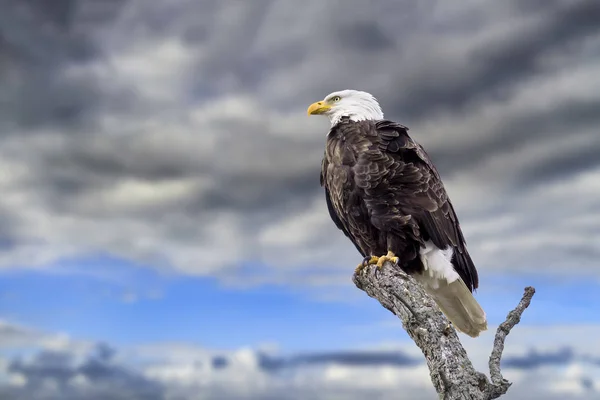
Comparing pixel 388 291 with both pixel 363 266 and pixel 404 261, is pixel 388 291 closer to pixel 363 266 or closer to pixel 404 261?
pixel 363 266

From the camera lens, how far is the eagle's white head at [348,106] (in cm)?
886

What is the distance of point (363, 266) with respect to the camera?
7375mm

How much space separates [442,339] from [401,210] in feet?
8.22

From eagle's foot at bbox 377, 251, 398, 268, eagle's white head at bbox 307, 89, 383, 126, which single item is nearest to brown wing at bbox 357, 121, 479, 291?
eagle's foot at bbox 377, 251, 398, 268

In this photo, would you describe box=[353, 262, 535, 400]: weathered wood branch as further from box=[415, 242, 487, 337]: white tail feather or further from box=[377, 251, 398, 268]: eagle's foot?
box=[415, 242, 487, 337]: white tail feather

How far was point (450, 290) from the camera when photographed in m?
8.12

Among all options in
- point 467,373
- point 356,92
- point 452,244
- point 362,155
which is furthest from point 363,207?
point 467,373

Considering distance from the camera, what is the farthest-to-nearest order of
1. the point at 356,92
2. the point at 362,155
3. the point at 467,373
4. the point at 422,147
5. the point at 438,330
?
the point at 356,92 → the point at 422,147 → the point at 362,155 → the point at 438,330 → the point at 467,373

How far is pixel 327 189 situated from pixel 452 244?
1.96 meters

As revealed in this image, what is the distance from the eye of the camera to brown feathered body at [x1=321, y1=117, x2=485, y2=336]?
25.3ft

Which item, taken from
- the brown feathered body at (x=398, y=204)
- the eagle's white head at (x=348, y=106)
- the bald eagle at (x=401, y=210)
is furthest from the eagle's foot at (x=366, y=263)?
the eagle's white head at (x=348, y=106)

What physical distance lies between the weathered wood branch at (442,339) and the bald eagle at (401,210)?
946mm

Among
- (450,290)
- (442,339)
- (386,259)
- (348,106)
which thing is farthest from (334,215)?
(442,339)

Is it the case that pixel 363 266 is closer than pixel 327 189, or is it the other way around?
pixel 363 266
